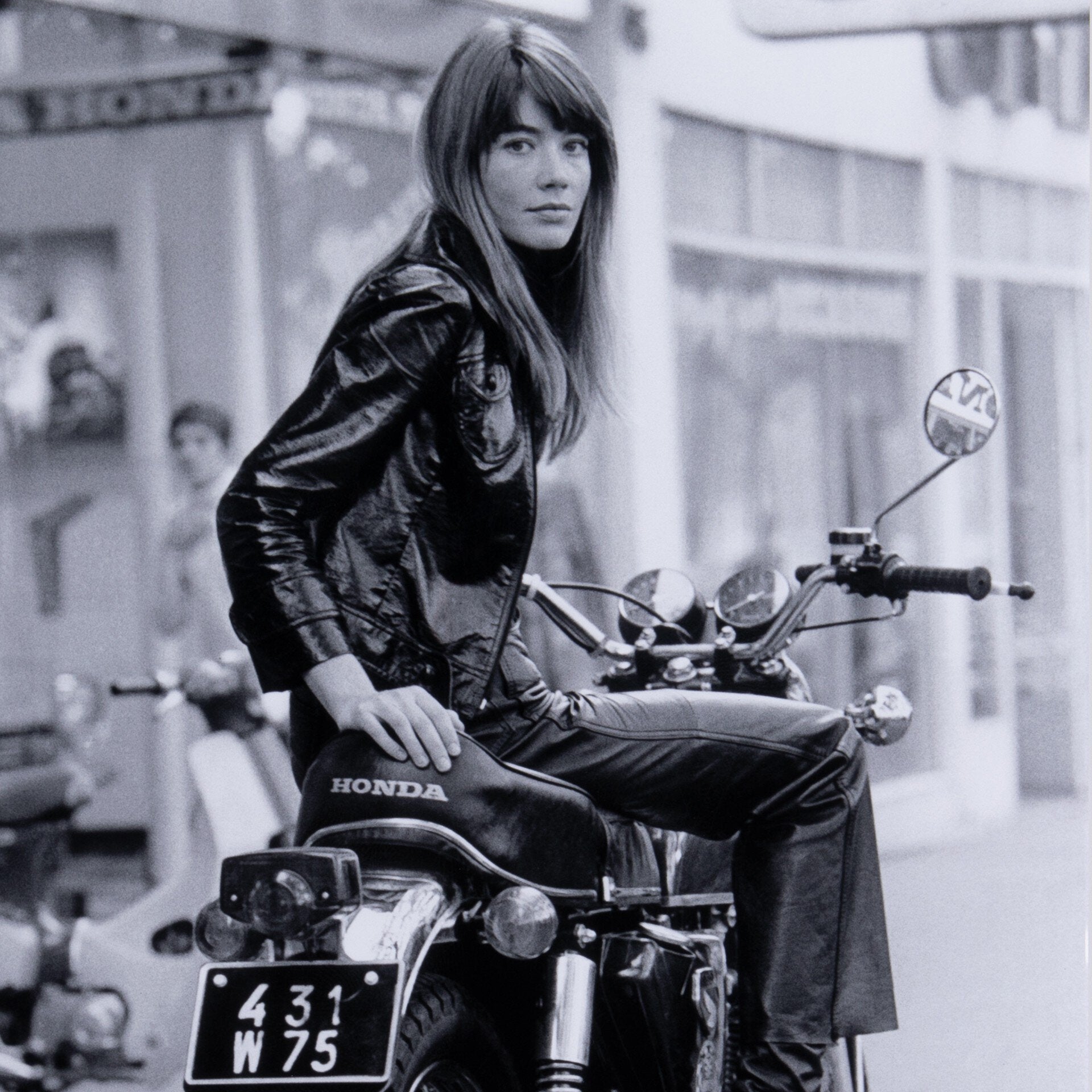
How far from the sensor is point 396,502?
8.58 feet

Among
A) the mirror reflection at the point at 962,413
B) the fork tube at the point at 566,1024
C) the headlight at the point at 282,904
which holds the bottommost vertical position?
the fork tube at the point at 566,1024

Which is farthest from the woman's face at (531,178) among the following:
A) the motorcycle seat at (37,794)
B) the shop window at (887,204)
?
the shop window at (887,204)

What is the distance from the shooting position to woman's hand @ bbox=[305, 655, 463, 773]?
250 cm

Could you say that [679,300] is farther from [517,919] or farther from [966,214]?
[517,919]

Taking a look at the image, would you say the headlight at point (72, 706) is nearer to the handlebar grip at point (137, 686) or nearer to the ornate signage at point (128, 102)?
the handlebar grip at point (137, 686)

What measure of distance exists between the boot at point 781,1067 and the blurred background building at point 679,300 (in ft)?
9.05

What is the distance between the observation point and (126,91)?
24.0ft

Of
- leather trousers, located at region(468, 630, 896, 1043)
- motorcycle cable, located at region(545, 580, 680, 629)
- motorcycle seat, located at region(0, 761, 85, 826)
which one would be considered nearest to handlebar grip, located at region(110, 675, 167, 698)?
motorcycle seat, located at region(0, 761, 85, 826)

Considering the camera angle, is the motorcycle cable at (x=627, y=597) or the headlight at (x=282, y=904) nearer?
A: the headlight at (x=282, y=904)

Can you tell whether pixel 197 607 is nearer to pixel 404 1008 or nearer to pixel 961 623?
pixel 404 1008

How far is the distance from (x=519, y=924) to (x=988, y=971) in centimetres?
399

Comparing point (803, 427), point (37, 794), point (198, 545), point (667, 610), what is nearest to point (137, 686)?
point (37, 794)

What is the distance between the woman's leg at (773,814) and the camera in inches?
111

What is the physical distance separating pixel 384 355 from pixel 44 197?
5272 millimetres
